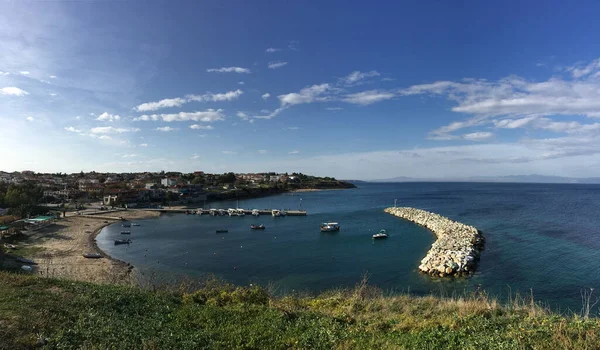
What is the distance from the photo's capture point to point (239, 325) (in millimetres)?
8188

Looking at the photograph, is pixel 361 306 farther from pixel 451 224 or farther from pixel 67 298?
pixel 451 224

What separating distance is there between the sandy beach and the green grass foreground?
9.19 metres

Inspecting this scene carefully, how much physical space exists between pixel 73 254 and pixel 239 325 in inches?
1153

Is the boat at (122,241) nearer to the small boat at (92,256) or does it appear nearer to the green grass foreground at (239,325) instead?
the small boat at (92,256)

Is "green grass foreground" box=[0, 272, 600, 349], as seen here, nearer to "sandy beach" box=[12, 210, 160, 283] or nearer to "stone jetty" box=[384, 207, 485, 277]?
"sandy beach" box=[12, 210, 160, 283]

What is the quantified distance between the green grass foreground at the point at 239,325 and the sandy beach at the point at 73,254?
919 cm

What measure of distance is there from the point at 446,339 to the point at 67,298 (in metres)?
10.3

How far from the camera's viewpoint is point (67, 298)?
955cm

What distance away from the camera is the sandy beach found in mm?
23000

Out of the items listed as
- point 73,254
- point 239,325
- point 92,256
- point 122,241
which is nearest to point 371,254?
point 239,325

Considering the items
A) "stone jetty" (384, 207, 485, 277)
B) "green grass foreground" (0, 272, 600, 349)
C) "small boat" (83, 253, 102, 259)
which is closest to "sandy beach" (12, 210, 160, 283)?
"small boat" (83, 253, 102, 259)

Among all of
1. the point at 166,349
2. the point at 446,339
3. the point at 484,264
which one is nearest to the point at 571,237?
the point at 484,264

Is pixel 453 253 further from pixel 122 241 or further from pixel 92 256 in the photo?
pixel 122 241

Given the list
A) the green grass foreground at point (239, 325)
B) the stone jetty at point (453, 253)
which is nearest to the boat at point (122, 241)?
the green grass foreground at point (239, 325)
